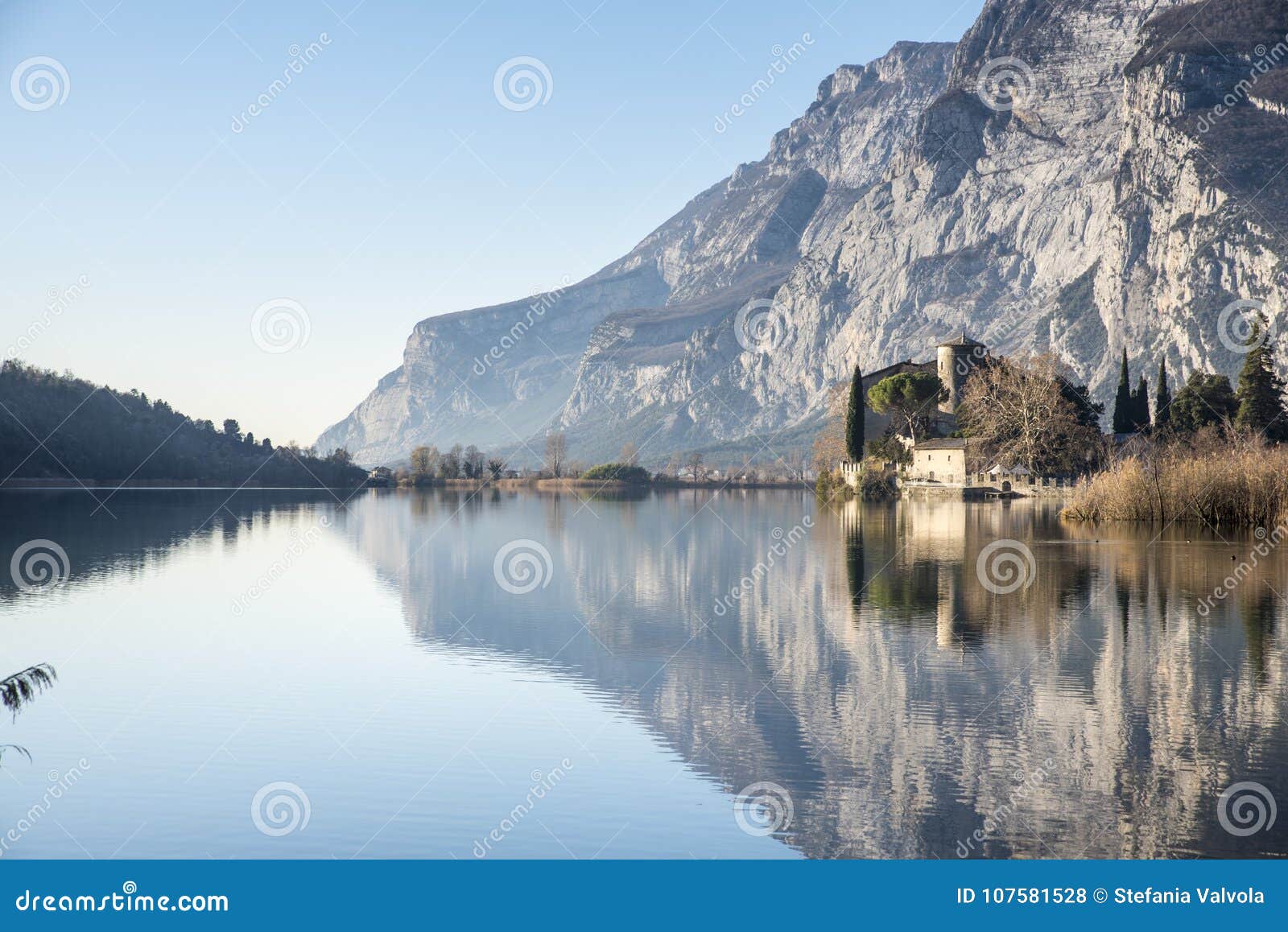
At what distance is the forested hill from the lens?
373ft

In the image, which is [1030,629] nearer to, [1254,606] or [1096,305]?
[1254,606]

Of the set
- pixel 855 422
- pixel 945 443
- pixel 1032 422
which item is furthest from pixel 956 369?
pixel 1032 422

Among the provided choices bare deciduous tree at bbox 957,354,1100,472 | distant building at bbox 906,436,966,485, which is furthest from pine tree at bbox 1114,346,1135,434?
distant building at bbox 906,436,966,485

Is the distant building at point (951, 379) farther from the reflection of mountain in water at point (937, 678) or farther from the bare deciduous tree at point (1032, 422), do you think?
the reflection of mountain in water at point (937, 678)

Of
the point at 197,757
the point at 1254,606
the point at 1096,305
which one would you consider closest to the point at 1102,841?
the point at 197,757

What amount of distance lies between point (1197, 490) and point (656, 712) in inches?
1326

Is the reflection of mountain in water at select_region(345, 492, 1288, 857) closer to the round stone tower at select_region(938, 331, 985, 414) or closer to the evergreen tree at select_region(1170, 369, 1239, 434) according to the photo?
the evergreen tree at select_region(1170, 369, 1239, 434)

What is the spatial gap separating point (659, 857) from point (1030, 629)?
38.1ft

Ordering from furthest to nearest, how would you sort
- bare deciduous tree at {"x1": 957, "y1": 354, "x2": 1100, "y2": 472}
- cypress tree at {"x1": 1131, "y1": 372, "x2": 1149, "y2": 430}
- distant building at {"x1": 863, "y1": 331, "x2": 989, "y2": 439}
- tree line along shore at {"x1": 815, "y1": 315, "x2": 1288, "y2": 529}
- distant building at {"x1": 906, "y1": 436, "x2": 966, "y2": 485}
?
distant building at {"x1": 863, "y1": 331, "x2": 989, "y2": 439} < cypress tree at {"x1": 1131, "y1": 372, "x2": 1149, "y2": 430} < distant building at {"x1": 906, "y1": 436, "x2": 966, "y2": 485} < bare deciduous tree at {"x1": 957, "y1": 354, "x2": 1100, "y2": 472} < tree line along shore at {"x1": 815, "y1": 315, "x2": 1288, "y2": 529}

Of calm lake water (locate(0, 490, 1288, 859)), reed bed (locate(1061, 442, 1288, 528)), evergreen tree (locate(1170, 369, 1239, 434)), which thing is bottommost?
calm lake water (locate(0, 490, 1288, 859))

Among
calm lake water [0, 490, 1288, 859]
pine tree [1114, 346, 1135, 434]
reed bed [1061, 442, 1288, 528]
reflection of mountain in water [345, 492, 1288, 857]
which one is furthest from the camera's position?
pine tree [1114, 346, 1135, 434]

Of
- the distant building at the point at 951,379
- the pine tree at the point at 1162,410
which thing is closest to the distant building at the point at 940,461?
the distant building at the point at 951,379

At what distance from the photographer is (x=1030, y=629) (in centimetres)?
1897

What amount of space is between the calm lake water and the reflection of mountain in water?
0.06m
